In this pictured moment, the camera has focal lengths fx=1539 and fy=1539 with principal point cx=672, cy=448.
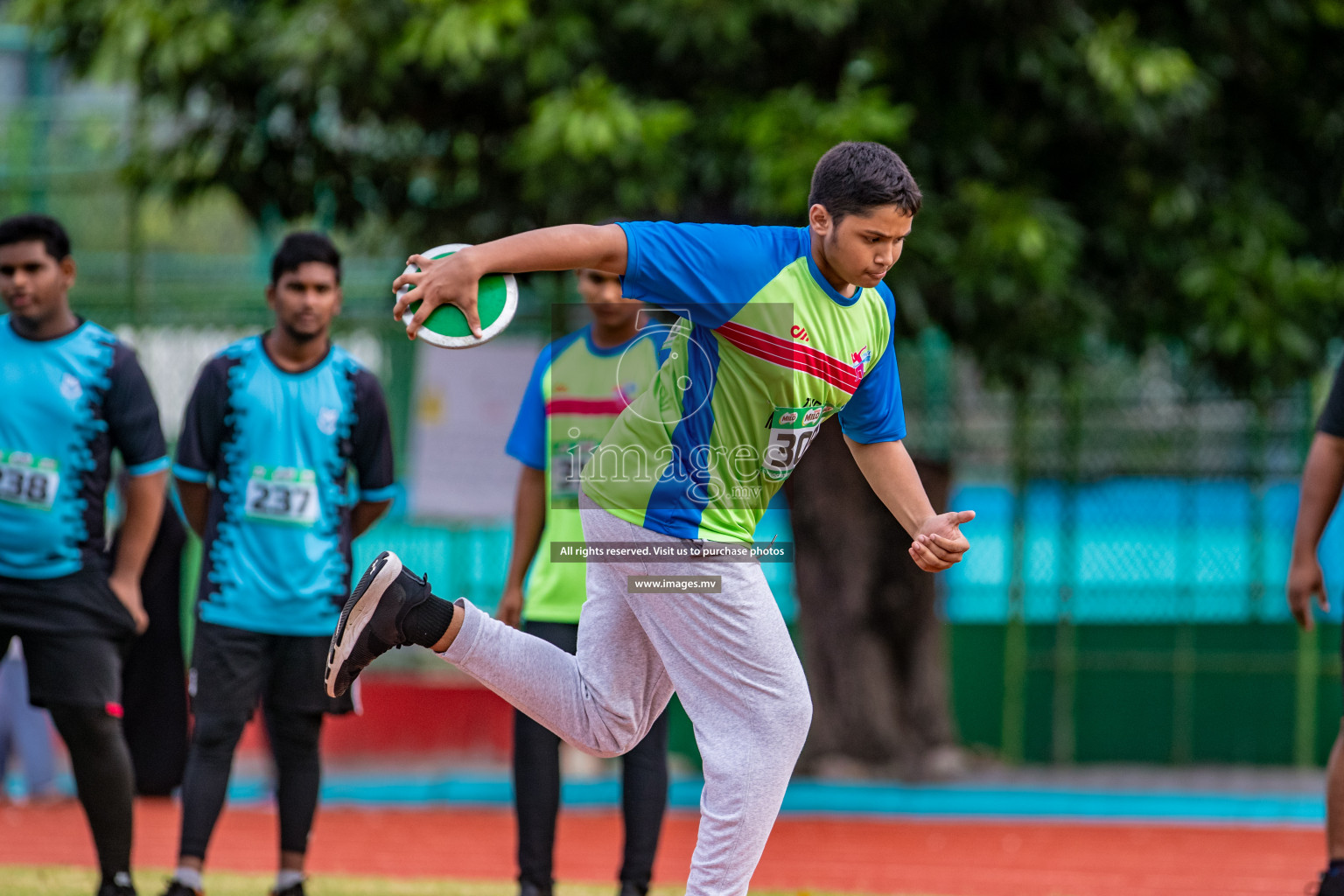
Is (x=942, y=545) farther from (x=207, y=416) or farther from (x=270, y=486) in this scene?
(x=207, y=416)

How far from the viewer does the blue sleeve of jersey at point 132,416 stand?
16.4ft

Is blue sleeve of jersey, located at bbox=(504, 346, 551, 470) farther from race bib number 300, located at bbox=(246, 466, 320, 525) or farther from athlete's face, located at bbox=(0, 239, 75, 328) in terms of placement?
athlete's face, located at bbox=(0, 239, 75, 328)

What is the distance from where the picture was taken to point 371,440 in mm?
5355

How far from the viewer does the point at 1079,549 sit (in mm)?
10258

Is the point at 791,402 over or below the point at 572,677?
over

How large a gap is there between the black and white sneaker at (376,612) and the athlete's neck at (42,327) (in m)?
1.73

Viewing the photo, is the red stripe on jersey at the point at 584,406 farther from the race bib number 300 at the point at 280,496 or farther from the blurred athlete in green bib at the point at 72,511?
the blurred athlete in green bib at the point at 72,511

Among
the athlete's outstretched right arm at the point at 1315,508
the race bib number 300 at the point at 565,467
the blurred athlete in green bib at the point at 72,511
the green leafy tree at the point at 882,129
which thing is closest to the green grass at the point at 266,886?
the blurred athlete in green bib at the point at 72,511

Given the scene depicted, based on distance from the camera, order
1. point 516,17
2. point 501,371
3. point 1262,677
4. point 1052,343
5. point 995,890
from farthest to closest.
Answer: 1. point 1262,677
2. point 501,371
3. point 1052,343
4. point 516,17
5. point 995,890

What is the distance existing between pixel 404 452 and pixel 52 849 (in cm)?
307

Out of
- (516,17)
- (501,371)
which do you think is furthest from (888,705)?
(516,17)

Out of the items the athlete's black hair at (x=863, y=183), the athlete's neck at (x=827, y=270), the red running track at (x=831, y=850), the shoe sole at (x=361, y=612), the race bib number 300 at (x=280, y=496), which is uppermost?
the athlete's black hair at (x=863, y=183)

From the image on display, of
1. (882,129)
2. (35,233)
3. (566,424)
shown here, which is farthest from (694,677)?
(882,129)

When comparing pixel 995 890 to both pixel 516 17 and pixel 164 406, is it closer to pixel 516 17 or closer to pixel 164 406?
pixel 516 17
